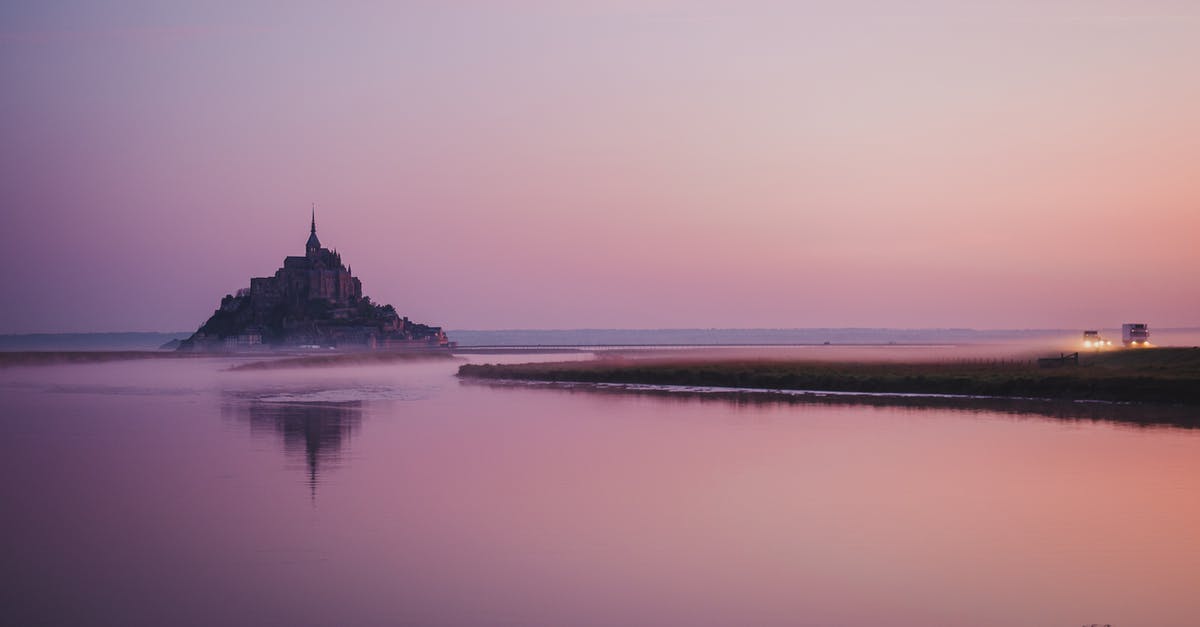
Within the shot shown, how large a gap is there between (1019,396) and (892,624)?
34234 millimetres

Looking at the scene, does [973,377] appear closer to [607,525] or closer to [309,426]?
[309,426]

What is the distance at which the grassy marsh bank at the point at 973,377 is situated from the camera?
129 ft

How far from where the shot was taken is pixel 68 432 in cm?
3250

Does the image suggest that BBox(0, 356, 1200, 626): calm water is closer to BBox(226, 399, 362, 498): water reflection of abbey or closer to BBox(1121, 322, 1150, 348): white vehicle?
BBox(226, 399, 362, 498): water reflection of abbey

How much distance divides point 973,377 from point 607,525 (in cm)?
3373

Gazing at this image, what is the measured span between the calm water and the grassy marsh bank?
29.8 ft

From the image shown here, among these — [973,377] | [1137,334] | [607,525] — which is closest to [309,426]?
[607,525]

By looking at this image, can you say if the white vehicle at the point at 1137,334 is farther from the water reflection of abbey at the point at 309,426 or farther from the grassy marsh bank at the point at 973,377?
the water reflection of abbey at the point at 309,426

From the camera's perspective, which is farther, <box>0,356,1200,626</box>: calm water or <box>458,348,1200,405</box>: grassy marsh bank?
<box>458,348,1200,405</box>: grassy marsh bank

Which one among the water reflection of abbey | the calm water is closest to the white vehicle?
the calm water

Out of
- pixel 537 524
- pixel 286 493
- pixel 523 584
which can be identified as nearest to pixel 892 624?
pixel 523 584

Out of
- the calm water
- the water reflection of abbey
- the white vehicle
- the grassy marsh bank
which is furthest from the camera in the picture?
the white vehicle

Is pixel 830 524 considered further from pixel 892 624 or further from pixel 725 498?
pixel 892 624

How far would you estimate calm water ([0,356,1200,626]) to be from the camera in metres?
12.1
